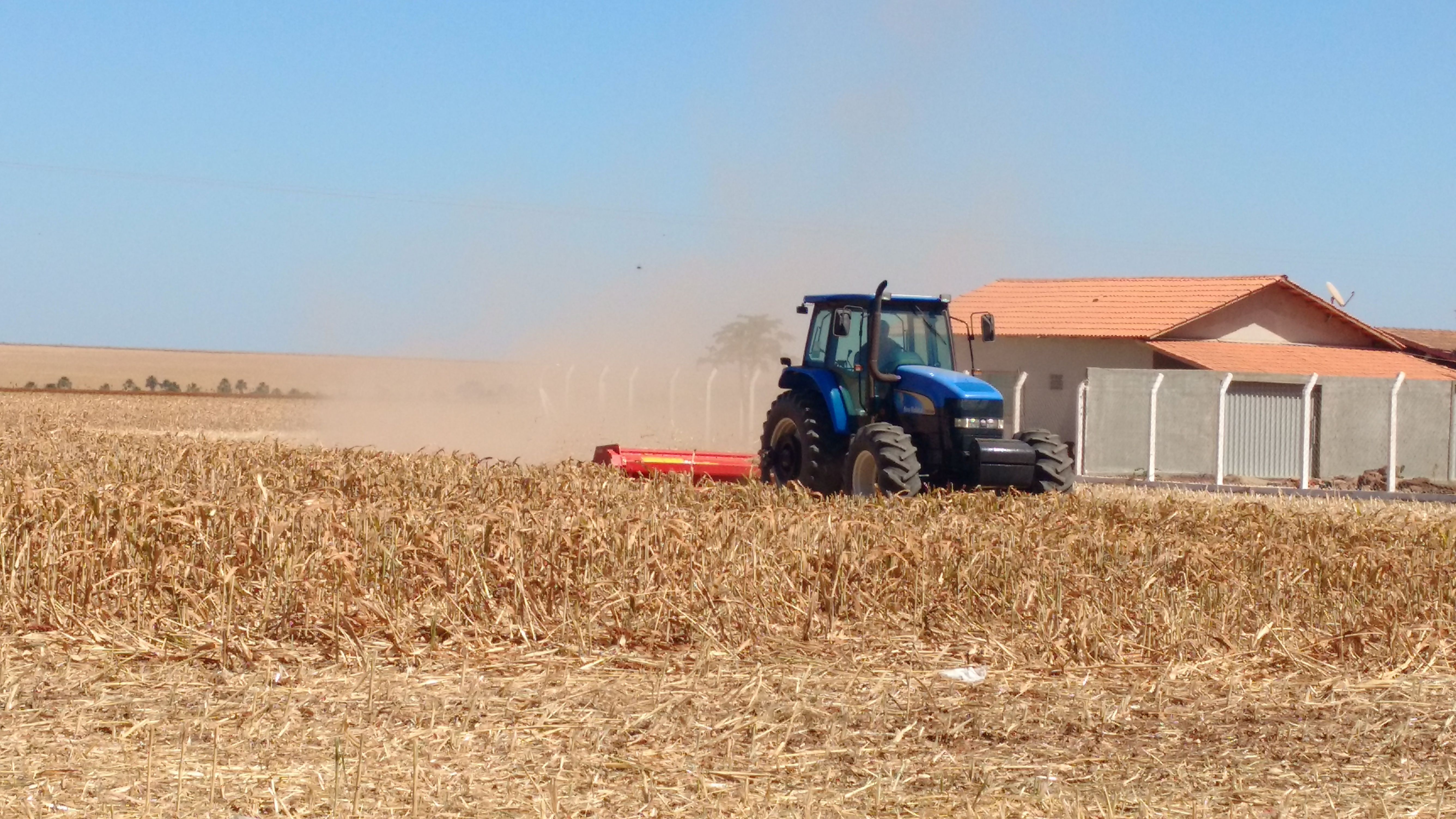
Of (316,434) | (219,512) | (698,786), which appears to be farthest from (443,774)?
(316,434)

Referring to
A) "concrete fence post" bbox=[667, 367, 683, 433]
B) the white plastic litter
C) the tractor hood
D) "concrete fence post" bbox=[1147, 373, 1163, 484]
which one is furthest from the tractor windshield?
"concrete fence post" bbox=[667, 367, 683, 433]

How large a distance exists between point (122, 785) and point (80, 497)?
189 inches

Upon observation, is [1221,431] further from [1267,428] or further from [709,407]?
[709,407]

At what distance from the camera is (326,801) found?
4.60 meters

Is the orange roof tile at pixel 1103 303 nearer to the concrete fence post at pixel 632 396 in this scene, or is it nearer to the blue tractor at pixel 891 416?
the concrete fence post at pixel 632 396

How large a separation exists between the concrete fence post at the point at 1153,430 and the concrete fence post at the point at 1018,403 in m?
2.10

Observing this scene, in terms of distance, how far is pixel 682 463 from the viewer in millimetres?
16062

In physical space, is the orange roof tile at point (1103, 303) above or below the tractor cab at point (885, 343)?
above

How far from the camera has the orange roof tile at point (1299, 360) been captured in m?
30.9

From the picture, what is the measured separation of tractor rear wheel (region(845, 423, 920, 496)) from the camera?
12727 millimetres

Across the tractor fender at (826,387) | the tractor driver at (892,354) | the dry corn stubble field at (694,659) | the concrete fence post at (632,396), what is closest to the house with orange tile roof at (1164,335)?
the concrete fence post at (632,396)

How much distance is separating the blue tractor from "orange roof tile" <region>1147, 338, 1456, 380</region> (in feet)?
52.9

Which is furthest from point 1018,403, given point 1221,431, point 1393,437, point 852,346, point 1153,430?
point 852,346

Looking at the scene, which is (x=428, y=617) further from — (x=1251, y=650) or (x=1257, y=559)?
(x=1257, y=559)
